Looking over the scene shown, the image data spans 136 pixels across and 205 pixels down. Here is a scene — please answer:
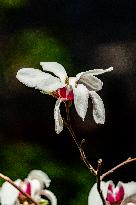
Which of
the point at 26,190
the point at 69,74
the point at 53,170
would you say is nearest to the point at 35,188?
Result: the point at 26,190

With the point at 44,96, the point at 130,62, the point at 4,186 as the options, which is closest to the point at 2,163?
the point at 44,96

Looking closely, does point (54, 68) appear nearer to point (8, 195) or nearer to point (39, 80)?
point (39, 80)

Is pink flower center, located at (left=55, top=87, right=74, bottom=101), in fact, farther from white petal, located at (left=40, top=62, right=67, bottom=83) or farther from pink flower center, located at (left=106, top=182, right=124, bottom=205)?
pink flower center, located at (left=106, top=182, right=124, bottom=205)

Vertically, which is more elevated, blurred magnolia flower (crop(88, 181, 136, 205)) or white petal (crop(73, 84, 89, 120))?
white petal (crop(73, 84, 89, 120))

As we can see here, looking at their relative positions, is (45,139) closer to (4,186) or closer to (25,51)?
(25,51)

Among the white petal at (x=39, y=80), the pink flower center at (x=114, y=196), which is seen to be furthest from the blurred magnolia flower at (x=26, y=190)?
the white petal at (x=39, y=80)

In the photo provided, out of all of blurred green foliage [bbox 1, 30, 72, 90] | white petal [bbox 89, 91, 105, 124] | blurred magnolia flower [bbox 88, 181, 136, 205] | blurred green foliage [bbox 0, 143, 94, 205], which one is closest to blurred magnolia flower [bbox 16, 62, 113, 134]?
white petal [bbox 89, 91, 105, 124]
